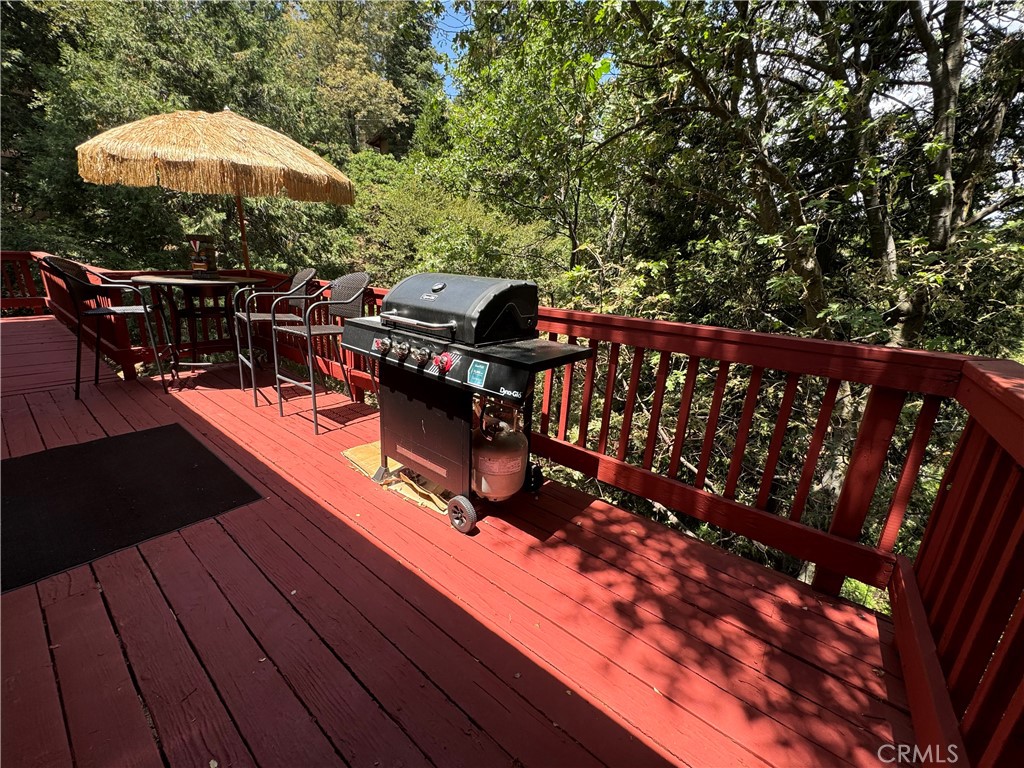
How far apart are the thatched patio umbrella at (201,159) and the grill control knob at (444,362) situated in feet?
8.98

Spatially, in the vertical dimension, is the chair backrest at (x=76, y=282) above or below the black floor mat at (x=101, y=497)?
above

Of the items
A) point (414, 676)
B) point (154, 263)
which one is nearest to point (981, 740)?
point (414, 676)

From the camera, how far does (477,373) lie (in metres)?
1.67

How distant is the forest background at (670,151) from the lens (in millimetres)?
3916

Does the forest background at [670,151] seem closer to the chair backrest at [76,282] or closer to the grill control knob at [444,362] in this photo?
the grill control knob at [444,362]

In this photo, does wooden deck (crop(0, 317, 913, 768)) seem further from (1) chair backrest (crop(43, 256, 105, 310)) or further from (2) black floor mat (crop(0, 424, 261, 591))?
(1) chair backrest (crop(43, 256, 105, 310))

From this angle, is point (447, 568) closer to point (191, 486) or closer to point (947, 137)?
point (191, 486)

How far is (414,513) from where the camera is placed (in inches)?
86.7

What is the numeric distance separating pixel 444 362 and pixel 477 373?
19 centimetres

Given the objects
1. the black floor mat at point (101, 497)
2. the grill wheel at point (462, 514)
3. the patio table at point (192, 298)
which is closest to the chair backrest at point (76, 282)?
the patio table at point (192, 298)

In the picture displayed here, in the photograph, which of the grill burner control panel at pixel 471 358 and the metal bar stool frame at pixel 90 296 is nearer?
the grill burner control panel at pixel 471 358

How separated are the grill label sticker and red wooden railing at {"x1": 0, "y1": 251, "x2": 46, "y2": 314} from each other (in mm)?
8109

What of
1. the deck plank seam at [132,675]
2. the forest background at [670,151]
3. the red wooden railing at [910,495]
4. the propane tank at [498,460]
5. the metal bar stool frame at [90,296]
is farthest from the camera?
the forest background at [670,151]

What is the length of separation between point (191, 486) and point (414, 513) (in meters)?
1.21
